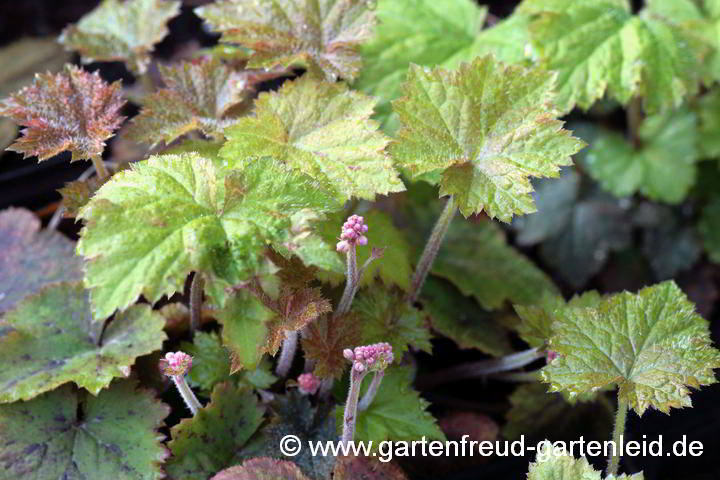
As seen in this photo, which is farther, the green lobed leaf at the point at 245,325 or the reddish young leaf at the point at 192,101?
the reddish young leaf at the point at 192,101

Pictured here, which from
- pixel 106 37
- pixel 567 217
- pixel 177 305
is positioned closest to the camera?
pixel 177 305

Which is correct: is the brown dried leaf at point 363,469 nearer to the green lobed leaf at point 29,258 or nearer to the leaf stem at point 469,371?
the leaf stem at point 469,371

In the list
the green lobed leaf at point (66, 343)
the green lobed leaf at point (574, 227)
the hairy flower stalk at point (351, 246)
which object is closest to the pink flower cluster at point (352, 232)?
the hairy flower stalk at point (351, 246)

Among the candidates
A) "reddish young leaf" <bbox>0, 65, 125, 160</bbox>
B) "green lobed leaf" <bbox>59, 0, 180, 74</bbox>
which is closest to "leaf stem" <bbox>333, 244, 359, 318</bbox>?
"reddish young leaf" <bbox>0, 65, 125, 160</bbox>

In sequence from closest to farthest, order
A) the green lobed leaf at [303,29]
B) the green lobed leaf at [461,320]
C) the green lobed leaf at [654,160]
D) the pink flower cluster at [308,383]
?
the pink flower cluster at [308,383] → the green lobed leaf at [303,29] → the green lobed leaf at [461,320] → the green lobed leaf at [654,160]

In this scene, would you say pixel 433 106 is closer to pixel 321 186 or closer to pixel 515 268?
pixel 321 186

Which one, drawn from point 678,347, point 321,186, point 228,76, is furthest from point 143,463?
point 678,347
